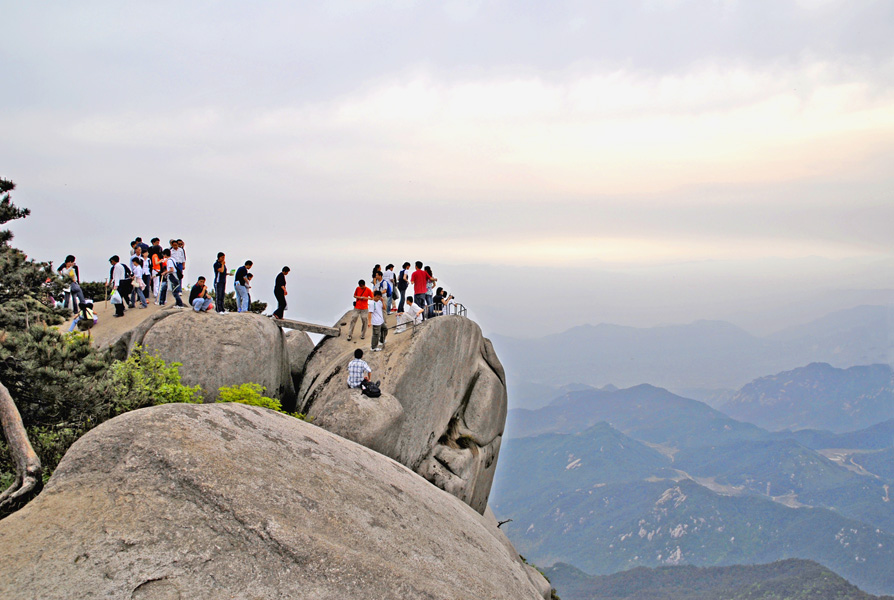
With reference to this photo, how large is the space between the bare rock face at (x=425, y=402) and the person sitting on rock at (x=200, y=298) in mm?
5298

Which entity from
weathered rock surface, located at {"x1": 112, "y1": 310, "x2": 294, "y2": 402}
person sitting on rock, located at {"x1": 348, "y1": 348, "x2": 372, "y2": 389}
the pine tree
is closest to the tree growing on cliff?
the pine tree

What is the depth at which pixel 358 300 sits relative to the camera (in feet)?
101

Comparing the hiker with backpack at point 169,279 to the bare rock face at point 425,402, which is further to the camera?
the hiker with backpack at point 169,279

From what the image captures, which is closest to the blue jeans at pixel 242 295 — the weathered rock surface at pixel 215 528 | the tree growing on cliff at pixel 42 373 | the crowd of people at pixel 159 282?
the crowd of people at pixel 159 282

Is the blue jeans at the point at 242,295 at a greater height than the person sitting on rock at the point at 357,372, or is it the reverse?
the blue jeans at the point at 242,295

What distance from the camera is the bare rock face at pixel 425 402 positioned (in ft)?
87.6

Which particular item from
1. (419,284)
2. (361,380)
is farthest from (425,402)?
(419,284)

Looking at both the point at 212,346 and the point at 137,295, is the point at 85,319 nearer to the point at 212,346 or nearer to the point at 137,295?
the point at 137,295

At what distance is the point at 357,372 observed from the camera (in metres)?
26.8

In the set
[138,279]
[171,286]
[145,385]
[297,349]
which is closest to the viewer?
[145,385]

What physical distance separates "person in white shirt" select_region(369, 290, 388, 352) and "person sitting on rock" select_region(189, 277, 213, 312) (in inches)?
247

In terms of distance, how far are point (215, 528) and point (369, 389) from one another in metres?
13.6

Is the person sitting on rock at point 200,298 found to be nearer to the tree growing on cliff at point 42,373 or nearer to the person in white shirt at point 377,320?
the person in white shirt at point 377,320

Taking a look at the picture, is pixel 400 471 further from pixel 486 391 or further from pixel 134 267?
pixel 134 267
